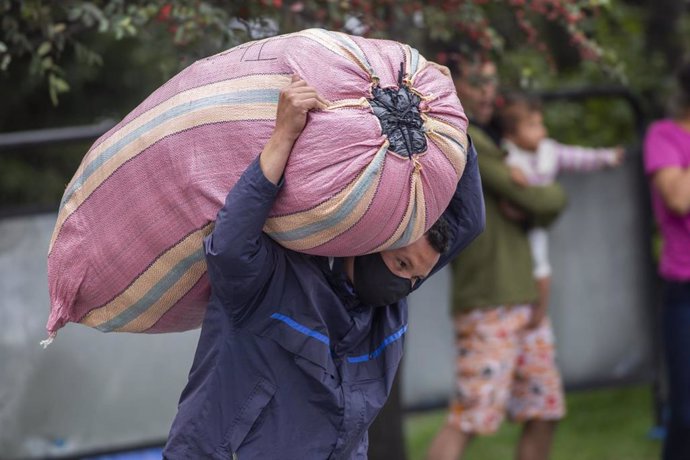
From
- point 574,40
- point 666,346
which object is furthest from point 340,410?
point 666,346

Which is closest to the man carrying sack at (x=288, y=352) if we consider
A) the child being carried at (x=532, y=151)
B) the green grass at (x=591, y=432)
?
the child being carried at (x=532, y=151)

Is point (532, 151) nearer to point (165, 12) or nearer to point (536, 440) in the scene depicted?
point (536, 440)

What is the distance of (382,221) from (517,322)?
7.98 ft

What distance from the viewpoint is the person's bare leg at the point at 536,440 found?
5477 mm

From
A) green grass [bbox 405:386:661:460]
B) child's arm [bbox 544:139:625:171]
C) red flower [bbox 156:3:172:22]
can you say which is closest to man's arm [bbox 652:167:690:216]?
child's arm [bbox 544:139:625:171]

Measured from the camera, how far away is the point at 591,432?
259 inches

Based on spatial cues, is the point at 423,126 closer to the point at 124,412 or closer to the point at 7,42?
the point at 7,42

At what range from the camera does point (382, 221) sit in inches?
116

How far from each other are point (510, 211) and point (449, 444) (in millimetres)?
990

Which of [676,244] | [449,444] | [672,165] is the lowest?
[449,444]

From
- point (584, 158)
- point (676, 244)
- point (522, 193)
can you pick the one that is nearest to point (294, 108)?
point (522, 193)

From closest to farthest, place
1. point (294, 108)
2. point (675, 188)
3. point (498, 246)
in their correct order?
1. point (294, 108)
2. point (675, 188)
3. point (498, 246)

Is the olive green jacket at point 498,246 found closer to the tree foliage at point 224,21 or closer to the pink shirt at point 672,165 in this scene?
the pink shirt at point 672,165

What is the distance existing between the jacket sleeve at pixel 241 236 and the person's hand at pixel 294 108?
4.0 inches
